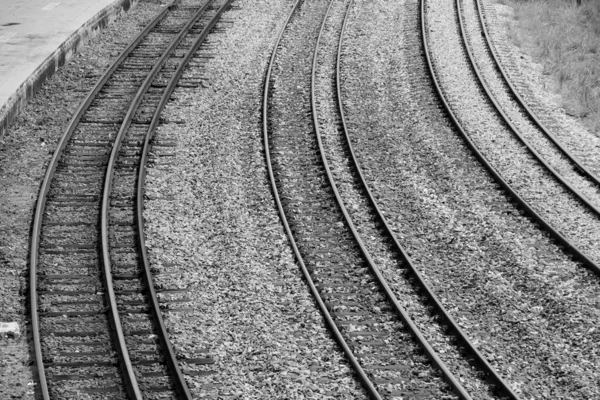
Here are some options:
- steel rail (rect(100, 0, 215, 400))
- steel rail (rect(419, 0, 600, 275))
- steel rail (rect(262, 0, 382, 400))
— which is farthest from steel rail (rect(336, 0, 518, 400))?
steel rail (rect(100, 0, 215, 400))

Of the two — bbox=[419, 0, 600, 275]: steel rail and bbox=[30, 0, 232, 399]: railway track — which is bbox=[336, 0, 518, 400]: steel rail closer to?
bbox=[419, 0, 600, 275]: steel rail

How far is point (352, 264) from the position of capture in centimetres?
1177

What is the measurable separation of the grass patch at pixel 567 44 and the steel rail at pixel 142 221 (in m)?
8.24

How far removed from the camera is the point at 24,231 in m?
12.4

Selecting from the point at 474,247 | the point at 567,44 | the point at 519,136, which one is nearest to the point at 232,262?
the point at 474,247

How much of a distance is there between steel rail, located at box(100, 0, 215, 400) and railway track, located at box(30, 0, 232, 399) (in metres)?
0.02

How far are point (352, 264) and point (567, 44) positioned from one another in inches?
Answer: 489

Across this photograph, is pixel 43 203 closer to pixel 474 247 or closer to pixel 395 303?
pixel 395 303

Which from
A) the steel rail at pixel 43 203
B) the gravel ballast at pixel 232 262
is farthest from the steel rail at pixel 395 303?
the steel rail at pixel 43 203

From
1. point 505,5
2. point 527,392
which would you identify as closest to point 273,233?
point 527,392

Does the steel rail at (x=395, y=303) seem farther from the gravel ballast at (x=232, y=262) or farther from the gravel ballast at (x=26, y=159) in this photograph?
the gravel ballast at (x=26, y=159)

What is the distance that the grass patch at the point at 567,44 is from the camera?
18188mm

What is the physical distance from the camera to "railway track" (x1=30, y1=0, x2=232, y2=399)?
9484 mm

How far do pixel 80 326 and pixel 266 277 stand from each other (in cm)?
250
